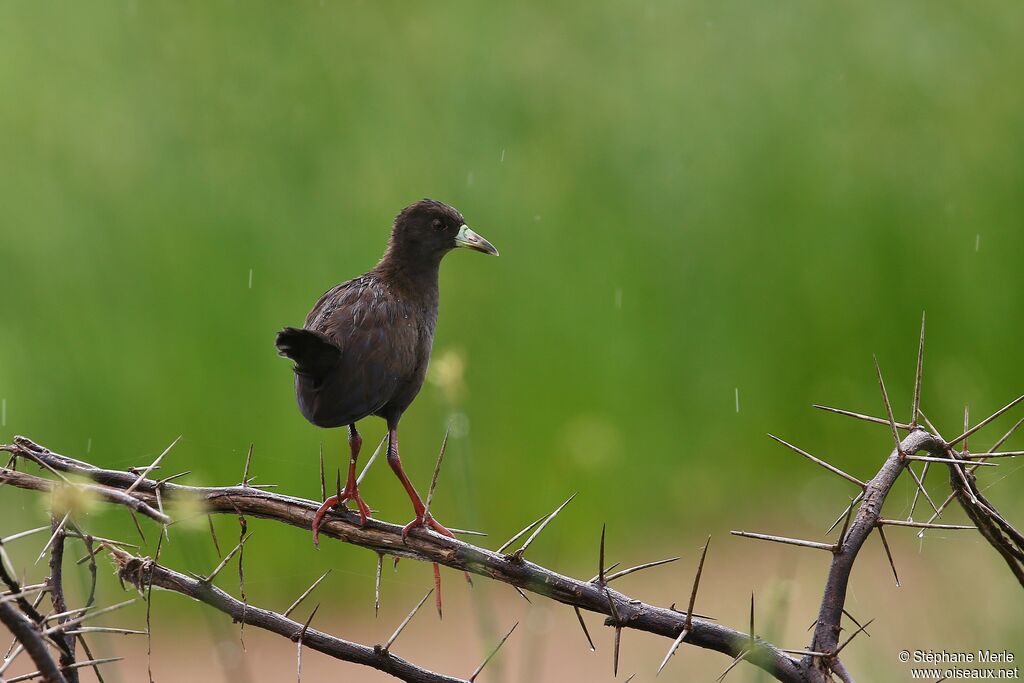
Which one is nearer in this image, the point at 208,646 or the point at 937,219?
the point at 208,646

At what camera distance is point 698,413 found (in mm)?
7375

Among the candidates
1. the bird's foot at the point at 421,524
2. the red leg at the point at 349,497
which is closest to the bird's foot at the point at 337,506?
the red leg at the point at 349,497

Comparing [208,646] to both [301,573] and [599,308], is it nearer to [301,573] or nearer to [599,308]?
[301,573]

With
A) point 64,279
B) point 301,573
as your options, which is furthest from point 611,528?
point 64,279

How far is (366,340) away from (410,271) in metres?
0.45

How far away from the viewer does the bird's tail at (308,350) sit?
208 centimetres

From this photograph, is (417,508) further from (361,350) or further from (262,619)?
(262,619)

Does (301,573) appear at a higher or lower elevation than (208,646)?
higher

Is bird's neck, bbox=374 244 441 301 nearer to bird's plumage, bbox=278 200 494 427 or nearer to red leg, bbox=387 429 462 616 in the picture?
bird's plumage, bbox=278 200 494 427

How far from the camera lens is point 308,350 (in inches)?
86.0

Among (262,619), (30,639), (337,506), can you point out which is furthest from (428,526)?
(30,639)

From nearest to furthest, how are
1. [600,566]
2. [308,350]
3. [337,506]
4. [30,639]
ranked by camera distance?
[30,639] < [600,566] < [308,350] < [337,506]

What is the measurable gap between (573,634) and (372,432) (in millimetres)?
1954

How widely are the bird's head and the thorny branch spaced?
0.94m
